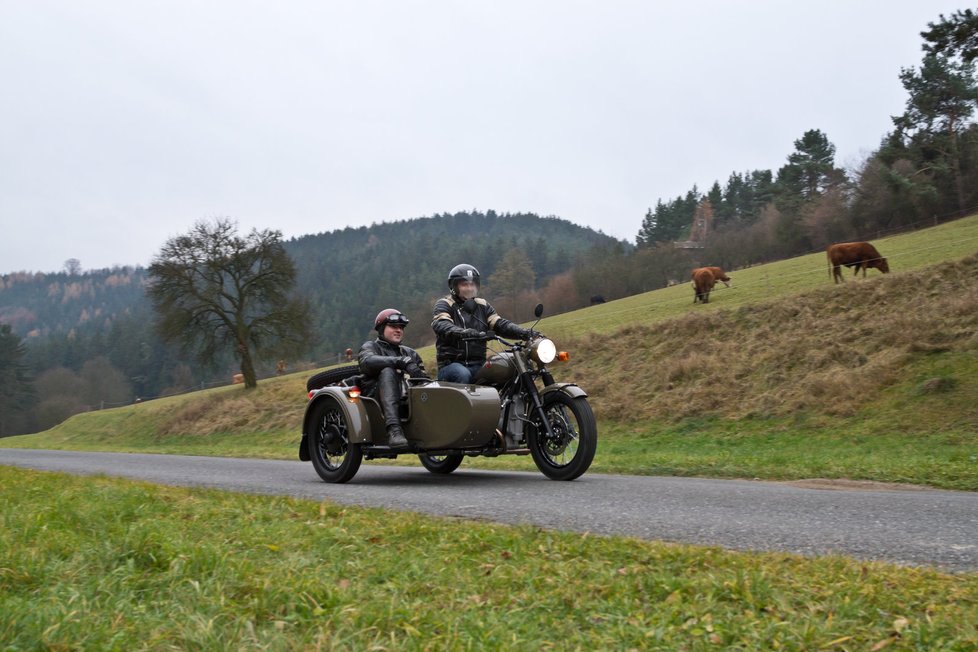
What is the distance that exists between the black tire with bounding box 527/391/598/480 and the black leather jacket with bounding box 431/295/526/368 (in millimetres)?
899

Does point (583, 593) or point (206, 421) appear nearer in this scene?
point (583, 593)

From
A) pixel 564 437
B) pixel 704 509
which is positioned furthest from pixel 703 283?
pixel 704 509

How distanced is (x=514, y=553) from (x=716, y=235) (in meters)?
85.3

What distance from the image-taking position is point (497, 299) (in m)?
84.7

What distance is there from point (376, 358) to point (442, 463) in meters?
1.80

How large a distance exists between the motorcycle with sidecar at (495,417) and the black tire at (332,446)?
0.02m

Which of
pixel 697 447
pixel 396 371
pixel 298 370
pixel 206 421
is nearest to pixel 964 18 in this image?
pixel 697 447

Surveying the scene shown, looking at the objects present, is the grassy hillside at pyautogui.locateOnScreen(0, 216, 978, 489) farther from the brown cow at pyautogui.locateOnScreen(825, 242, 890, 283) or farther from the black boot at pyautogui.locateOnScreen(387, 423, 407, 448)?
the black boot at pyautogui.locateOnScreen(387, 423, 407, 448)

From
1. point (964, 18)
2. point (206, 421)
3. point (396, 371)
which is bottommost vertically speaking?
point (206, 421)

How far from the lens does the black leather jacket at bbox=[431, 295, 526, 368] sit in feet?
28.0

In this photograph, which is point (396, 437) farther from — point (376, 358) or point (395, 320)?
point (395, 320)

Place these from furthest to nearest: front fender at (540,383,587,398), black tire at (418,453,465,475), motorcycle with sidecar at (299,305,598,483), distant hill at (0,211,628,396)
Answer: distant hill at (0,211,628,396) < black tire at (418,453,465,475) < motorcycle with sidecar at (299,305,598,483) < front fender at (540,383,587,398)

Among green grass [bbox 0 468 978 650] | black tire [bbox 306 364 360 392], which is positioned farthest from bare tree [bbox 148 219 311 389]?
green grass [bbox 0 468 978 650]

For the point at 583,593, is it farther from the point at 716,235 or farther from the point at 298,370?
the point at 716,235
